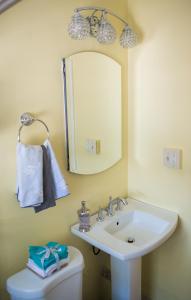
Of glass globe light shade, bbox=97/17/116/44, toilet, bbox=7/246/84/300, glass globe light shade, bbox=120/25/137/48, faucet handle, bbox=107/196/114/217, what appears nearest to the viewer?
toilet, bbox=7/246/84/300

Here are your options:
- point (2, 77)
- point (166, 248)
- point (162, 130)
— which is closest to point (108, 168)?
point (162, 130)

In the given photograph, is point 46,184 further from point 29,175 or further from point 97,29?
point 97,29

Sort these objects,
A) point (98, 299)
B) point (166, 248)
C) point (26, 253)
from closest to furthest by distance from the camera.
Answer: point (26, 253) < point (166, 248) < point (98, 299)

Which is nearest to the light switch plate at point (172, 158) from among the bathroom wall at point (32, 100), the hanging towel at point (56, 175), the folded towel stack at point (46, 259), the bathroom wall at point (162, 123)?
the bathroom wall at point (162, 123)

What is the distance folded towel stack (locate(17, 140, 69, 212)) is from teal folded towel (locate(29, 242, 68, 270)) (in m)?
0.20

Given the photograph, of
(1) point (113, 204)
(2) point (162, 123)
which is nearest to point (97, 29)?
(2) point (162, 123)

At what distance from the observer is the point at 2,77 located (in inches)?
45.8

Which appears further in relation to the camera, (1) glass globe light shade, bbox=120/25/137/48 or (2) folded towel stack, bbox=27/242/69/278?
(1) glass globe light shade, bbox=120/25/137/48

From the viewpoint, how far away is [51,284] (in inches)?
46.7

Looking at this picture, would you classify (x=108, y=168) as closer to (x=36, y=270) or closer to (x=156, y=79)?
(x=156, y=79)

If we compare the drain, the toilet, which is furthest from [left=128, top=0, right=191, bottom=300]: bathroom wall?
the toilet

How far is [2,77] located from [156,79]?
3.14 feet

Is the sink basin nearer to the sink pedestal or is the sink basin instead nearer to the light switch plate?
the sink pedestal

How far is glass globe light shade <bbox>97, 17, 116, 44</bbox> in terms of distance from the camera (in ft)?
4.61
